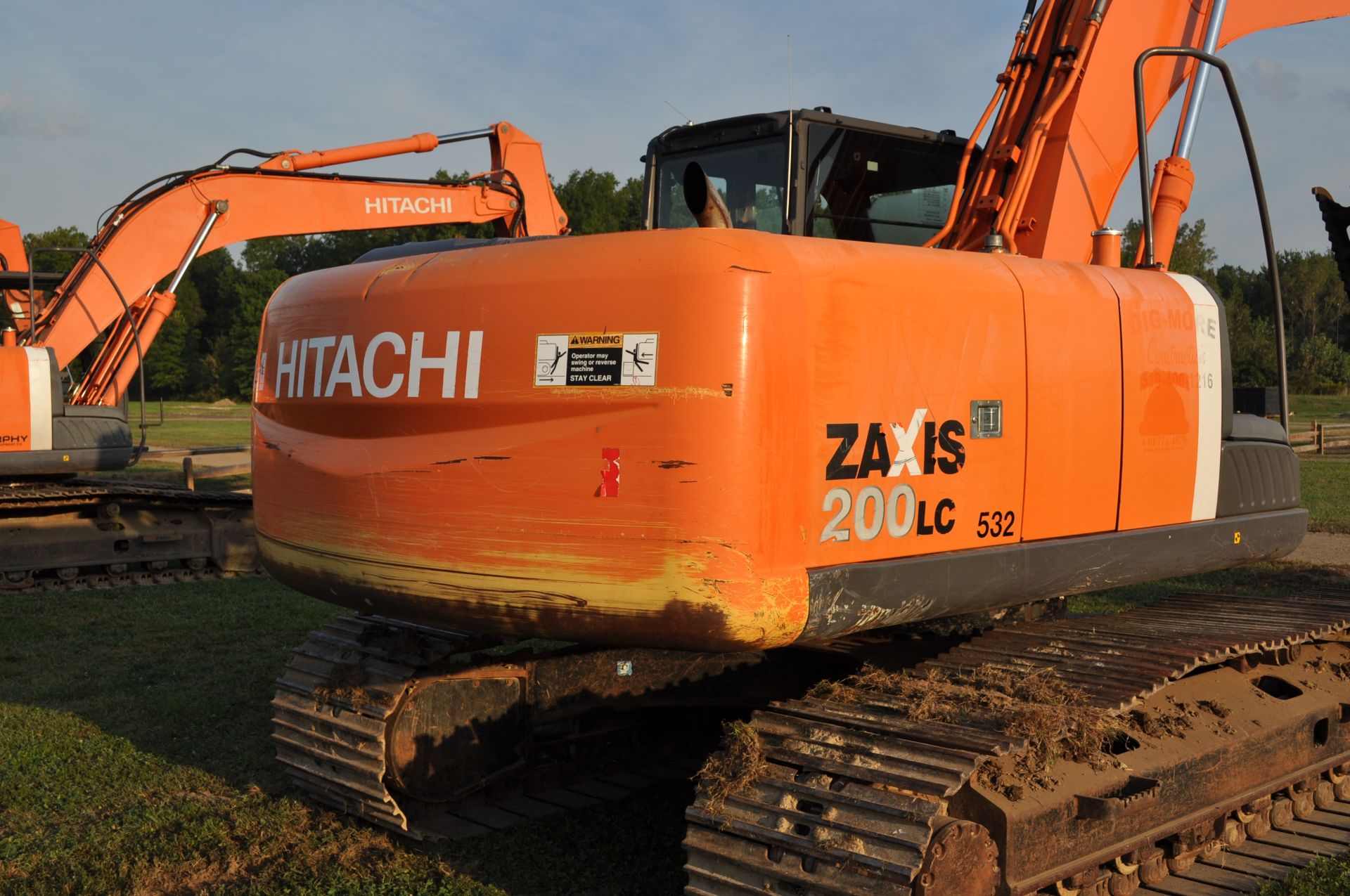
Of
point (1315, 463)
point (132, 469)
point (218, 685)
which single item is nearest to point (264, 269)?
point (132, 469)

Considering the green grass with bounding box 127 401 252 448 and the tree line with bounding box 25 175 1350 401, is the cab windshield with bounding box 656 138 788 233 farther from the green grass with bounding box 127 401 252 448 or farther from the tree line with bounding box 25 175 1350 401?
the tree line with bounding box 25 175 1350 401

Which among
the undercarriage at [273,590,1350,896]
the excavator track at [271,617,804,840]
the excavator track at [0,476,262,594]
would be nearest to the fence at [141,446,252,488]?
the excavator track at [0,476,262,594]

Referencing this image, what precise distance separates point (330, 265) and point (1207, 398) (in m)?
49.6

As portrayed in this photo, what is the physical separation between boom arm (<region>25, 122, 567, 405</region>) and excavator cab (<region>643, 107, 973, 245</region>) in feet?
21.2

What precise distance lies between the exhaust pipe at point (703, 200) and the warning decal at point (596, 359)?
0.42 m

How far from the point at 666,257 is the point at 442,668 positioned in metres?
2.13

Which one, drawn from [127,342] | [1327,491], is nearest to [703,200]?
[127,342]

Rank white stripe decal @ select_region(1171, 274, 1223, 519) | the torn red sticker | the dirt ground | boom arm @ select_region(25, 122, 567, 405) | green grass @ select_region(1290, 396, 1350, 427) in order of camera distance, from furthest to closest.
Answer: green grass @ select_region(1290, 396, 1350, 427) < boom arm @ select_region(25, 122, 567, 405) < the dirt ground < white stripe decal @ select_region(1171, 274, 1223, 519) < the torn red sticker

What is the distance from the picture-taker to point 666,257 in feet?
11.6

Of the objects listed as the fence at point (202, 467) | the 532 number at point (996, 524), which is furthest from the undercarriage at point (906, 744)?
the fence at point (202, 467)

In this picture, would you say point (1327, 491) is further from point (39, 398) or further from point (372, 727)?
point (372, 727)

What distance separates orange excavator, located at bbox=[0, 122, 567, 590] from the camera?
11328mm

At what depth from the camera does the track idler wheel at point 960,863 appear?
132 inches

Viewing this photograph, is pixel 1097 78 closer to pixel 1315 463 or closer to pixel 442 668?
pixel 442 668
